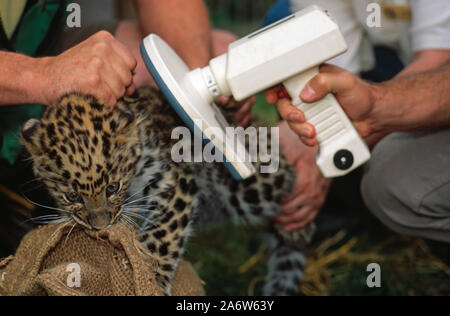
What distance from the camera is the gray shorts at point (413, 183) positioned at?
2.50m

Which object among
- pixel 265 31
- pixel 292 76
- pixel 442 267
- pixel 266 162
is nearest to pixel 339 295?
pixel 442 267

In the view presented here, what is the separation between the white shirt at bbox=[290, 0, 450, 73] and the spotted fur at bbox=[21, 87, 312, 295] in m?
1.00

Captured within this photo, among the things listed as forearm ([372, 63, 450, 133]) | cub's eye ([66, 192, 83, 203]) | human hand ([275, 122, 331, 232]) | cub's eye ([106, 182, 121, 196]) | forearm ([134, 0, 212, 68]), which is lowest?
human hand ([275, 122, 331, 232])

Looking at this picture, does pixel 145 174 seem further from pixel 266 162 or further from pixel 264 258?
pixel 264 258

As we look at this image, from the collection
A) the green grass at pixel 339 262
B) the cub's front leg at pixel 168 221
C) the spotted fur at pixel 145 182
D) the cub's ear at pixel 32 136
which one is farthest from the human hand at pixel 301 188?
the cub's ear at pixel 32 136

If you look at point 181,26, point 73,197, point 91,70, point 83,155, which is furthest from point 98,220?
point 181,26

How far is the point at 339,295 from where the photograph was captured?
10.2ft

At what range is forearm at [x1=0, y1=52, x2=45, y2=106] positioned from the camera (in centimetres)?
208

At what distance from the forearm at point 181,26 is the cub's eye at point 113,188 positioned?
1.01 metres

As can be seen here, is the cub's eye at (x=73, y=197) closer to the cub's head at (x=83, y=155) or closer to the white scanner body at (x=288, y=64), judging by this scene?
the cub's head at (x=83, y=155)

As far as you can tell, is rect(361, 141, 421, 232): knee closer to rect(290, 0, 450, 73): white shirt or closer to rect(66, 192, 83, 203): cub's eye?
rect(290, 0, 450, 73): white shirt

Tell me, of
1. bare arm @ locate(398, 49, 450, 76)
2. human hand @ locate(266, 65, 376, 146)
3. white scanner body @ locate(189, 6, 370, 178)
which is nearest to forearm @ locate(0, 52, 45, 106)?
white scanner body @ locate(189, 6, 370, 178)

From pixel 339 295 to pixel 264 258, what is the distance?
2.04 feet

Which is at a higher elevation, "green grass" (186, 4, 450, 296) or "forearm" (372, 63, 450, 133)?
"forearm" (372, 63, 450, 133)
